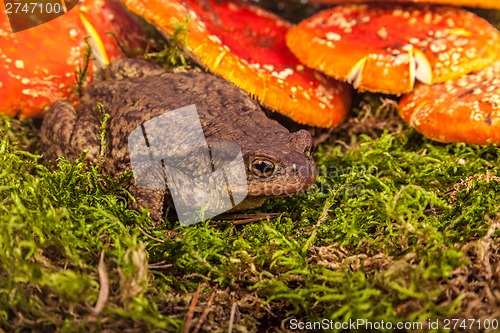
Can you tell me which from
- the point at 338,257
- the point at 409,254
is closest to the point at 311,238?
the point at 338,257

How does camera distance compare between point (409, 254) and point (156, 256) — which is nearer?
point (409, 254)

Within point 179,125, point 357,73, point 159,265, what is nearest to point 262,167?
point 179,125

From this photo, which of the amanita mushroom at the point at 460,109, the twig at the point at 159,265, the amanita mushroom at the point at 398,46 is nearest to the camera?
the twig at the point at 159,265

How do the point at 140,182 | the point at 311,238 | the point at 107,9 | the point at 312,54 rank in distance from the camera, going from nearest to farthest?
the point at 311,238
the point at 140,182
the point at 312,54
the point at 107,9

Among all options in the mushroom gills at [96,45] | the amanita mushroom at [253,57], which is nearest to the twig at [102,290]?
the amanita mushroom at [253,57]

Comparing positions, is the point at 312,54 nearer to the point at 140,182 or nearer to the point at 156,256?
the point at 140,182

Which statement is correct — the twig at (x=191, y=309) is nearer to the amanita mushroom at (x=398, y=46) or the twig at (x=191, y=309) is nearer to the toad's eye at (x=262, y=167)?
the toad's eye at (x=262, y=167)
